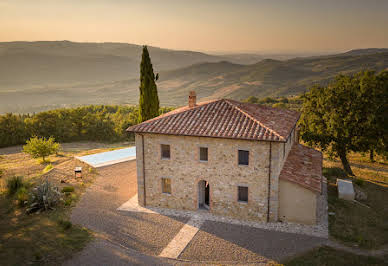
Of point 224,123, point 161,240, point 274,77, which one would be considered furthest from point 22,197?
point 274,77

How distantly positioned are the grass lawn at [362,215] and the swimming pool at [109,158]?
20022 millimetres

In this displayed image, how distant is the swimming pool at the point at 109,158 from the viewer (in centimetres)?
3030

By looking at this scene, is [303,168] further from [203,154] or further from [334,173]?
[334,173]

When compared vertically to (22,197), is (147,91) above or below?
above

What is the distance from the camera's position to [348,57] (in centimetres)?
11931

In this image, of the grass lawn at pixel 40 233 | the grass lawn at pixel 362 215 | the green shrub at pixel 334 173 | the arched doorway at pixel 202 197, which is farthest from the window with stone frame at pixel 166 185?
the green shrub at pixel 334 173

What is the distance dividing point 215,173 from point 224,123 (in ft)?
9.94

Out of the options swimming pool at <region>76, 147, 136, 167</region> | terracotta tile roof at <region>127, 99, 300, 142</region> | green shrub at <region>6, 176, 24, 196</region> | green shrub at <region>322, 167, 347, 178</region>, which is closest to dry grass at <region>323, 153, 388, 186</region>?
green shrub at <region>322, 167, 347, 178</region>

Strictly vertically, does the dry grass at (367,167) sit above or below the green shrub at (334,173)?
below

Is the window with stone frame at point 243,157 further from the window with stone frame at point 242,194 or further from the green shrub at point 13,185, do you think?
the green shrub at point 13,185

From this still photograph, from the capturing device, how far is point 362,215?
1902cm

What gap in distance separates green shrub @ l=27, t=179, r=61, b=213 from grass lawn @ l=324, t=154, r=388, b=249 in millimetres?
17112

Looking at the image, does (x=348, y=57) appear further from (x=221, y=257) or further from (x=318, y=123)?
(x=221, y=257)

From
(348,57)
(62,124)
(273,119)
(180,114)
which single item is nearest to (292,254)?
(273,119)
